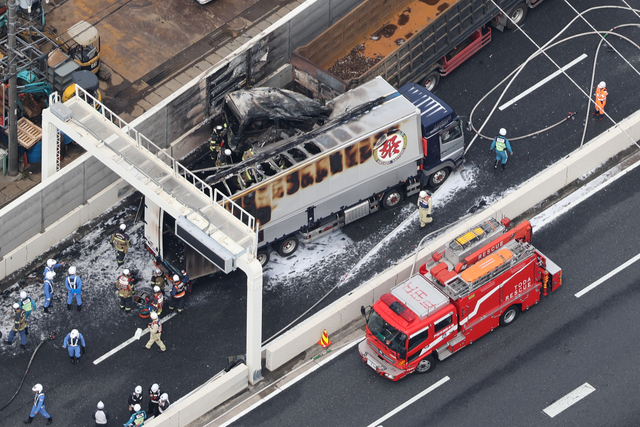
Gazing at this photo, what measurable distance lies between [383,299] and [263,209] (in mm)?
4551

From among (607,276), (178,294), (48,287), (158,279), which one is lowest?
(178,294)

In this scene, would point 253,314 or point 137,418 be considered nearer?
point 253,314

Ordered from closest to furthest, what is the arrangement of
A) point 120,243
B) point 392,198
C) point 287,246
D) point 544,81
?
1. point 120,243
2. point 287,246
3. point 392,198
4. point 544,81

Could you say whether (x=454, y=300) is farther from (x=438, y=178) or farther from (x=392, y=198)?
(x=438, y=178)

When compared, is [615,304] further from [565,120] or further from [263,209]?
[263,209]

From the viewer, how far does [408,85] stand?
44094 mm

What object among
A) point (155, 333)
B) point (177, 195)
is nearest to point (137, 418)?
point (155, 333)

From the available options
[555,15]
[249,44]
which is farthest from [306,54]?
[555,15]

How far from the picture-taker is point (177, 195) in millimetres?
37875

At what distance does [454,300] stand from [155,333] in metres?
8.54

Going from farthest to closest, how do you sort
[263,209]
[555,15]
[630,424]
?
[555,15] → [263,209] → [630,424]

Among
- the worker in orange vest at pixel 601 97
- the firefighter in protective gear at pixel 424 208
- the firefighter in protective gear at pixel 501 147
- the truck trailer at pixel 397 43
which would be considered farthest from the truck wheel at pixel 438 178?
the worker in orange vest at pixel 601 97

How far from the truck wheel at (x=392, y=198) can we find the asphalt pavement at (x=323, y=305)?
0.26 metres

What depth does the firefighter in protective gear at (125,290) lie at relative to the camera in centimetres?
4075
